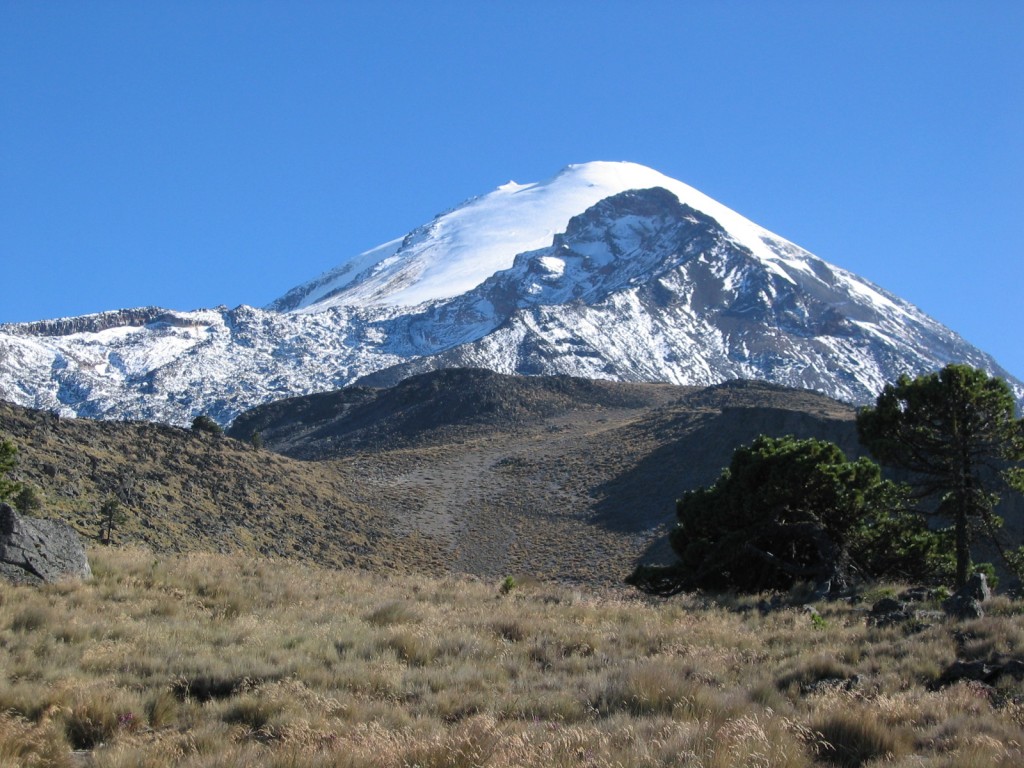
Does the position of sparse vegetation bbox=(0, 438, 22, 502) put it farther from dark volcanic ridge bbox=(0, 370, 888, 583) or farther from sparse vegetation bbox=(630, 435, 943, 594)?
sparse vegetation bbox=(630, 435, 943, 594)

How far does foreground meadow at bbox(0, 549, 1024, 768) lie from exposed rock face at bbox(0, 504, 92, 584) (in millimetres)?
434

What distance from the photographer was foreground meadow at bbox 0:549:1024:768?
6.03 metres

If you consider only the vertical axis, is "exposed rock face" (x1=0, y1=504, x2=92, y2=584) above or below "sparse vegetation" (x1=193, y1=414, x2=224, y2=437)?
below

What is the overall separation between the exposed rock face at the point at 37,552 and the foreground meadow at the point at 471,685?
434mm

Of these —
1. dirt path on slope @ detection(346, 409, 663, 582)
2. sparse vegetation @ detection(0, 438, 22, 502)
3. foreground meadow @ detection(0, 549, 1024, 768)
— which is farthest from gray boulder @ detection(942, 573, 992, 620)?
dirt path on slope @ detection(346, 409, 663, 582)

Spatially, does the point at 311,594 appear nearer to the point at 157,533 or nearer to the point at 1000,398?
the point at 1000,398

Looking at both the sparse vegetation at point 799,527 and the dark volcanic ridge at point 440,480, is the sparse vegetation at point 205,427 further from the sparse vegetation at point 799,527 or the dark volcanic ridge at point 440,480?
the sparse vegetation at point 799,527

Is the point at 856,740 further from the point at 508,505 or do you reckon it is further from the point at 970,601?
the point at 508,505

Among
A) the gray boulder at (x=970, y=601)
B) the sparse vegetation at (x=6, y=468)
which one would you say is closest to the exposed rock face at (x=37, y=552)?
the sparse vegetation at (x=6, y=468)

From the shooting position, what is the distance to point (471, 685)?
8141 millimetres

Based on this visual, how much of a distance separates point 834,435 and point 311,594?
164 feet

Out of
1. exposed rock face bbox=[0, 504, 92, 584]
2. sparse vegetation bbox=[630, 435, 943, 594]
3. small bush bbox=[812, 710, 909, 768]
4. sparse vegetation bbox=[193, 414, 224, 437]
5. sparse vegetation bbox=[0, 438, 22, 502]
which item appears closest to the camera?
small bush bbox=[812, 710, 909, 768]

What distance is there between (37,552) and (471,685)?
7.06m

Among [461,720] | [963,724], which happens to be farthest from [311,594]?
[963,724]
